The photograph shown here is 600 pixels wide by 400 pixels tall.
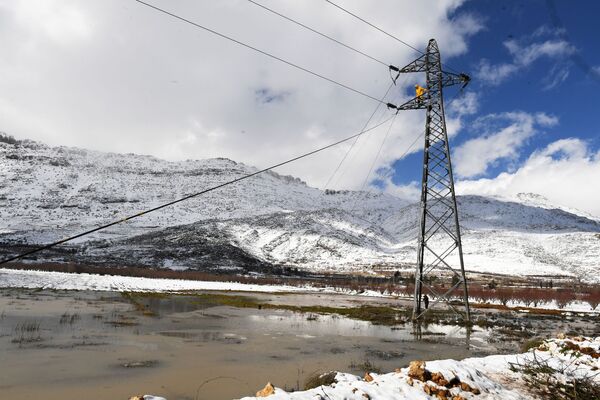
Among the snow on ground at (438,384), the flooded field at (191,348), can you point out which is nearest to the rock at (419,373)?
the snow on ground at (438,384)

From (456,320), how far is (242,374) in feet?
68.9

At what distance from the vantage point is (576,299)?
170 feet

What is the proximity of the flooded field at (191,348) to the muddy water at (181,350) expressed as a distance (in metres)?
0.04

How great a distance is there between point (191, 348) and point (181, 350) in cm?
51

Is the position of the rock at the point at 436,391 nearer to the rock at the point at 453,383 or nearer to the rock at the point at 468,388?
the rock at the point at 453,383

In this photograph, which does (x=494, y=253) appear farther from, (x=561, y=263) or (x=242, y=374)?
(x=242, y=374)

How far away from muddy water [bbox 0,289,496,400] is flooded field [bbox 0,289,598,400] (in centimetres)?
4

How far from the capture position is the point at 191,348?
1474 cm

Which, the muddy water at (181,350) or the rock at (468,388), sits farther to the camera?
the muddy water at (181,350)

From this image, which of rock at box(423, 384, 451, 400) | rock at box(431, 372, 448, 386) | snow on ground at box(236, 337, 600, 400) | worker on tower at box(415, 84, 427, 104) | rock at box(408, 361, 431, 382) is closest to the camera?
snow on ground at box(236, 337, 600, 400)

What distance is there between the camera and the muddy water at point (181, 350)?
9766mm

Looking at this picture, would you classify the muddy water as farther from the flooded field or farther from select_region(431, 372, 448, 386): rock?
select_region(431, 372, 448, 386): rock

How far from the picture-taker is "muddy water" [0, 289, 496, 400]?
977 centimetres

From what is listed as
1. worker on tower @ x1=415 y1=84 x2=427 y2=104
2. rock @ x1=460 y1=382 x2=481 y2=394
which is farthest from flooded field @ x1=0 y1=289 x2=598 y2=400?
worker on tower @ x1=415 y1=84 x2=427 y2=104
